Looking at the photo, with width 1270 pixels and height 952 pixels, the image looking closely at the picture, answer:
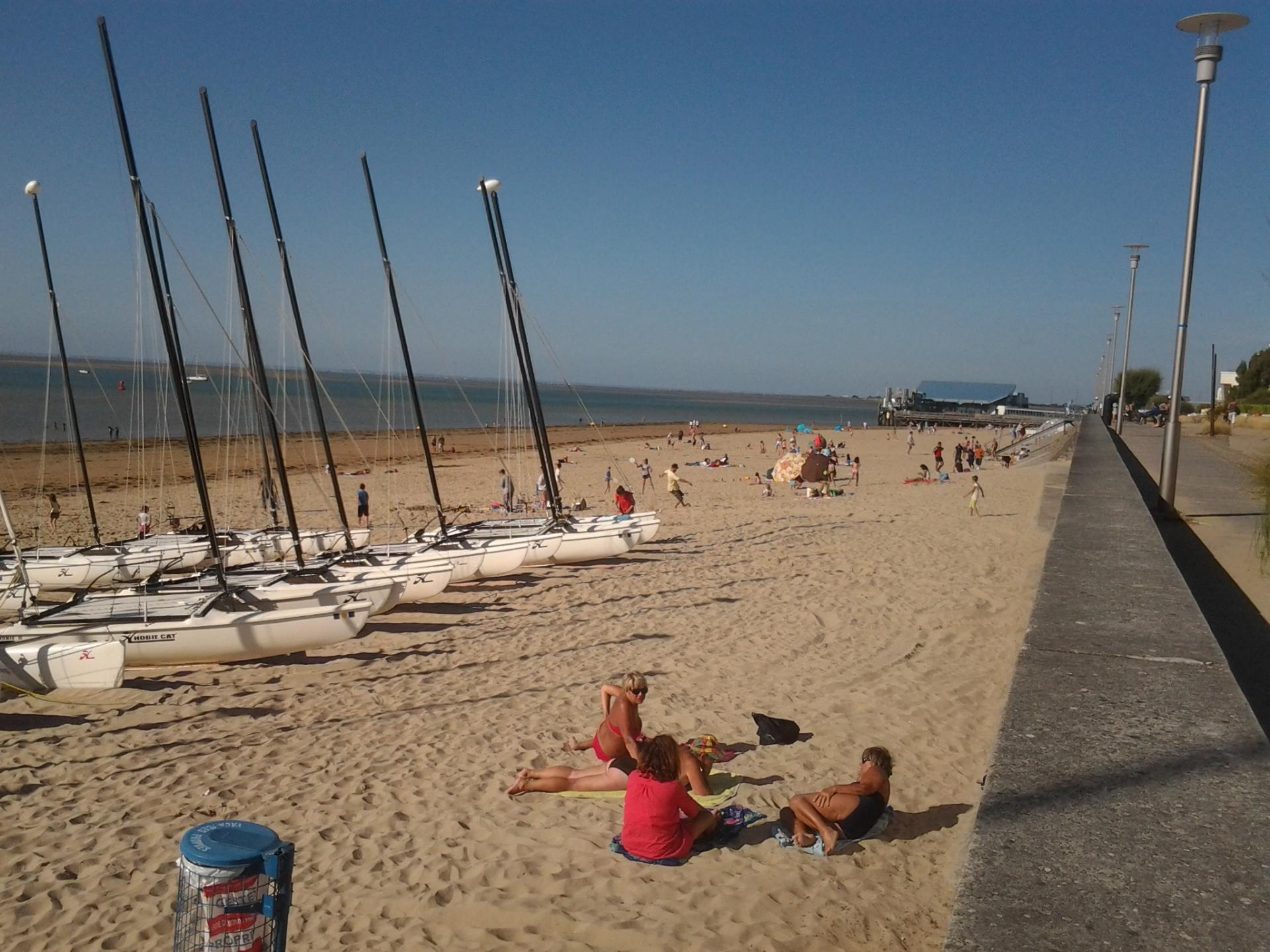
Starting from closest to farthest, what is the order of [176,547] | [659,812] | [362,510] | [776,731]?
[659,812] → [776,731] → [176,547] → [362,510]

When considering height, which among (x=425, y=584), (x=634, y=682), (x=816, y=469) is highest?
(x=634, y=682)


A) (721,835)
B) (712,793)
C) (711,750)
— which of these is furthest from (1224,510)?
(721,835)

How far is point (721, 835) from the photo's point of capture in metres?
5.87

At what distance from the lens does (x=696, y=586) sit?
14.7 metres

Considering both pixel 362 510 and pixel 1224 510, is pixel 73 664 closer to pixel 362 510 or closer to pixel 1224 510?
pixel 362 510

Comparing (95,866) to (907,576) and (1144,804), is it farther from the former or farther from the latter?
(907,576)

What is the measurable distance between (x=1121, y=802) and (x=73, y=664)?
1056 cm

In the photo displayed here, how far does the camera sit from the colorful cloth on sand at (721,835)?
5590 mm

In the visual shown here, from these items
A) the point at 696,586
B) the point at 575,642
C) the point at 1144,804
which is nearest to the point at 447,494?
the point at 696,586

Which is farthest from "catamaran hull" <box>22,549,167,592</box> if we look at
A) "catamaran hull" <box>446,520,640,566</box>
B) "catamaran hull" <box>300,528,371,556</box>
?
"catamaran hull" <box>446,520,640,566</box>

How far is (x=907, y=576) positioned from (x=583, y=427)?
72.8 metres

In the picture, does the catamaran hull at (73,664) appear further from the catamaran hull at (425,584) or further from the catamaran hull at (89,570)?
the catamaran hull at (89,570)

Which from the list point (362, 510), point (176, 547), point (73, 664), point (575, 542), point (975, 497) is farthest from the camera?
point (362, 510)

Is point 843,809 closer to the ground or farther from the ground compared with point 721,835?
farther from the ground
